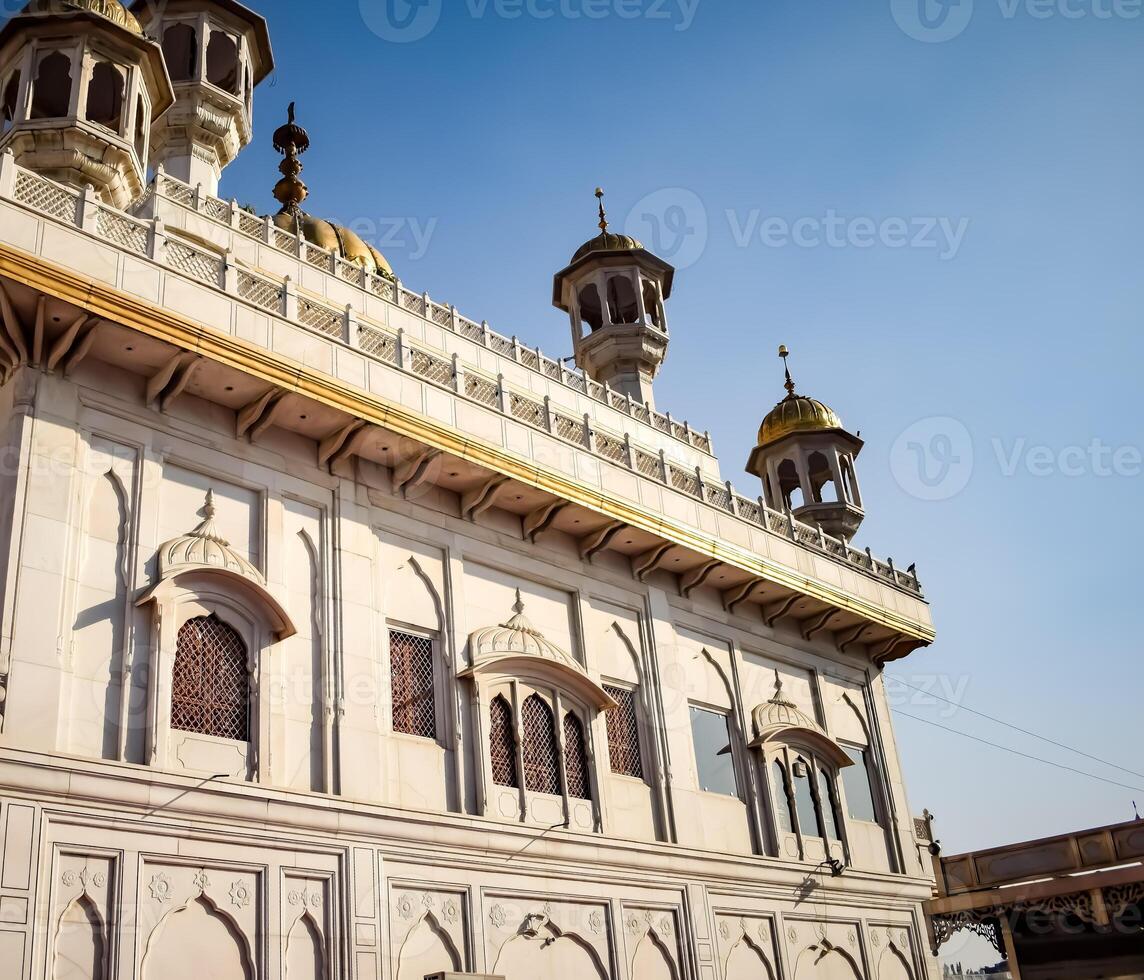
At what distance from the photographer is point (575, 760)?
629 inches

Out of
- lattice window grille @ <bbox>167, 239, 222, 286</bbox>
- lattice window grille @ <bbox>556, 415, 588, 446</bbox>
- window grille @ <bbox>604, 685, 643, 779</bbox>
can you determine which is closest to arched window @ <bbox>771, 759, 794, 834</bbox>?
window grille @ <bbox>604, 685, 643, 779</bbox>

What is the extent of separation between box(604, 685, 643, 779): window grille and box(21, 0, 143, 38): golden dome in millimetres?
11543

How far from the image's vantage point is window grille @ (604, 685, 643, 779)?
16.7m

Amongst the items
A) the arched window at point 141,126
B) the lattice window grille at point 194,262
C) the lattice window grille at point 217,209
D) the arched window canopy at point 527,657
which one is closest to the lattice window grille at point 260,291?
the lattice window grille at point 194,262

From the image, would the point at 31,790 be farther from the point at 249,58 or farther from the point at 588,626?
the point at 249,58

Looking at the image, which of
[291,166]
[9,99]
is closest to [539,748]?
[9,99]

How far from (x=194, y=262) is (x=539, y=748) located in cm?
744

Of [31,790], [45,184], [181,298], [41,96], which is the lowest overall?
[31,790]

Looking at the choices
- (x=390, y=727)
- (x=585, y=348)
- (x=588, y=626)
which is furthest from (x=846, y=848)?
(x=585, y=348)

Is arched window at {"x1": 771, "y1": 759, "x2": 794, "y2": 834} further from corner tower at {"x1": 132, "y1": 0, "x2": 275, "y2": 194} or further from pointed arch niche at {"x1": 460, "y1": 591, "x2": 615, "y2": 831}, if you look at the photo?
corner tower at {"x1": 132, "y1": 0, "x2": 275, "y2": 194}

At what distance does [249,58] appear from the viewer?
21516 mm

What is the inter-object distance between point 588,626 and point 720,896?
4.27m

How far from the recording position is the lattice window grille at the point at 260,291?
14.1 m

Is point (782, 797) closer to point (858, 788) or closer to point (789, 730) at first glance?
point (789, 730)
